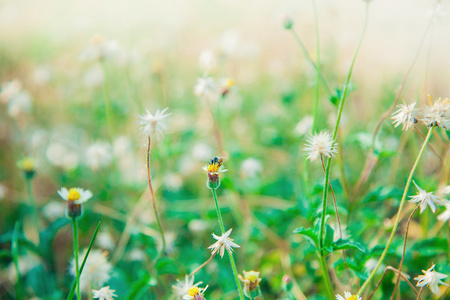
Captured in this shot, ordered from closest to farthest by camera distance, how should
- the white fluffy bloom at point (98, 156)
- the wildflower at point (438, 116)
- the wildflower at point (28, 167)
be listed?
the wildflower at point (438, 116), the wildflower at point (28, 167), the white fluffy bloom at point (98, 156)

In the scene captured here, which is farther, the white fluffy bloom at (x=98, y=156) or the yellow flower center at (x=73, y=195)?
the white fluffy bloom at (x=98, y=156)

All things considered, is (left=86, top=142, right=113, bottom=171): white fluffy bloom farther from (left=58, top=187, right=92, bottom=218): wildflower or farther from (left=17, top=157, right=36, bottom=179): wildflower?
(left=58, top=187, right=92, bottom=218): wildflower

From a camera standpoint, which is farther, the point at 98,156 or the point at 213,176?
the point at 98,156

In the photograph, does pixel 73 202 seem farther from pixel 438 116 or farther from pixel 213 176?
pixel 438 116

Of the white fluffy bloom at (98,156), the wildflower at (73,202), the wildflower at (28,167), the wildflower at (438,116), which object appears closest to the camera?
the wildflower at (438,116)

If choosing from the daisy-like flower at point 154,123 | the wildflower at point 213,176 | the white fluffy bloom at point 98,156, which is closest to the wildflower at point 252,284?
the wildflower at point 213,176

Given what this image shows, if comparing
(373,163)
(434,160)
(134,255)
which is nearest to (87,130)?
(134,255)

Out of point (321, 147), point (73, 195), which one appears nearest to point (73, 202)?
point (73, 195)

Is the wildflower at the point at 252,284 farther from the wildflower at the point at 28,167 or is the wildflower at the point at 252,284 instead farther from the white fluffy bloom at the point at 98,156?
the white fluffy bloom at the point at 98,156

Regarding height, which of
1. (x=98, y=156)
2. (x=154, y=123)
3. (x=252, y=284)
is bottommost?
(x=252, y=284)

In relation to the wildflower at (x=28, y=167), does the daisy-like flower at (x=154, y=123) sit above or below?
below

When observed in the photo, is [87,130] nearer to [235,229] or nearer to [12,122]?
[12,122]

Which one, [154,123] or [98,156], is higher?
[98,156]
